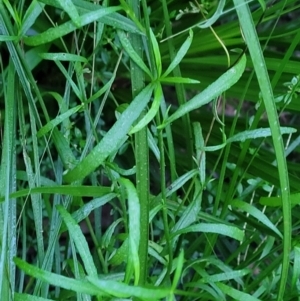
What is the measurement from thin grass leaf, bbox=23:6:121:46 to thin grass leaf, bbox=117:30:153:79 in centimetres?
3

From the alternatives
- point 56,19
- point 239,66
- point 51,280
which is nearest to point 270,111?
point 239,66

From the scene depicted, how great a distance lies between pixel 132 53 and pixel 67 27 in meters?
0.06

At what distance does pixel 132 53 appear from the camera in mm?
418

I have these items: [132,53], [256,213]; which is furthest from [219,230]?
[132,53]

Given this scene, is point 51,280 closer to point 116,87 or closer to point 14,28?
point 14,28

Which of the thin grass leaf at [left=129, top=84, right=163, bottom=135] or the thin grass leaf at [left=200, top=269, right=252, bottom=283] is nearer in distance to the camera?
the thin grass leaf at [left=129, top=84, right=163, bottom=135]

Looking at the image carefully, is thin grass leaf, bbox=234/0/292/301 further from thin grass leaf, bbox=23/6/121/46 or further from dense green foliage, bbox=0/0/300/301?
thin grass leaf, bbox=23/6/121/46

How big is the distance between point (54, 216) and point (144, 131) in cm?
17

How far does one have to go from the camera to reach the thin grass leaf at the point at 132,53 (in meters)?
0.41

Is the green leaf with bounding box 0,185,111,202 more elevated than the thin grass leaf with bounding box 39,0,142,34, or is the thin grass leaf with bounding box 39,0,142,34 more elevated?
the thin grass leaf with bounding box 39,0,142,34

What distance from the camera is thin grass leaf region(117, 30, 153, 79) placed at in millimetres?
410

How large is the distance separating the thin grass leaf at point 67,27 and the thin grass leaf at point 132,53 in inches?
1.1

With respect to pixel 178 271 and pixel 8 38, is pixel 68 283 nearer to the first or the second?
pixel 178 271

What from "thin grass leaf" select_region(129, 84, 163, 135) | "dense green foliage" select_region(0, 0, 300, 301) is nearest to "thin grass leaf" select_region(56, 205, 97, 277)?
"dense green foliage" select_region(0, 0, 300, 301)
